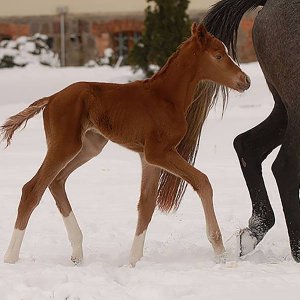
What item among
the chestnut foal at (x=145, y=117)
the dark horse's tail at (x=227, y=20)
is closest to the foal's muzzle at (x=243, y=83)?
the chestnut foal at (x=145, y=117)

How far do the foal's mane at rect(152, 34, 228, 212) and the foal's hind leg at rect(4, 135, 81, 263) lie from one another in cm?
66

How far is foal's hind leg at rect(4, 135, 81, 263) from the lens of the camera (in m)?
4.54

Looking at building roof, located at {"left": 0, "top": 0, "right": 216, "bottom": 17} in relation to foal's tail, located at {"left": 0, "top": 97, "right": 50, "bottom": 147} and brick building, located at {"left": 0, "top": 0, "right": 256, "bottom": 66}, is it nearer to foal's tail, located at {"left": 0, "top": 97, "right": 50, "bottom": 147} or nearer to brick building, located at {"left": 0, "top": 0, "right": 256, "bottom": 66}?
brick building, located at {"left": 0, "top": 0, "right": 256, "bottom": 66}

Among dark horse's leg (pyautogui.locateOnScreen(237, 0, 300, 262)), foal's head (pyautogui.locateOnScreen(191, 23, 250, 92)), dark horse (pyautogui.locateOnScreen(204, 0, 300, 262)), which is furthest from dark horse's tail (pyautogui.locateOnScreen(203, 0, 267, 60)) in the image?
foal's head (pyautogui.locateOnScreen(191, 23, 250, 92))

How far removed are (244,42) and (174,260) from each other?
12.7 metres

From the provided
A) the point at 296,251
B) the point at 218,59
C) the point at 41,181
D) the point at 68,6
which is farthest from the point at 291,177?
the point at 68,6

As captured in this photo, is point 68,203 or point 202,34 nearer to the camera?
point 202,34

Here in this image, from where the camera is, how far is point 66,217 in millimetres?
4832

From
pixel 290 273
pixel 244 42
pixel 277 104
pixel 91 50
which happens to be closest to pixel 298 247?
pixel 290 273

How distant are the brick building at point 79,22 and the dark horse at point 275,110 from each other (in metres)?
12.2

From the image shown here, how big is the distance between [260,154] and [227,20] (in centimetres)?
89

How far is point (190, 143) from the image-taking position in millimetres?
4988

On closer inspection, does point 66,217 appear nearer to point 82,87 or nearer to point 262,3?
point 82,87

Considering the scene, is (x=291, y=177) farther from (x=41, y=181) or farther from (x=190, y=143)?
(x=41, y=181)
